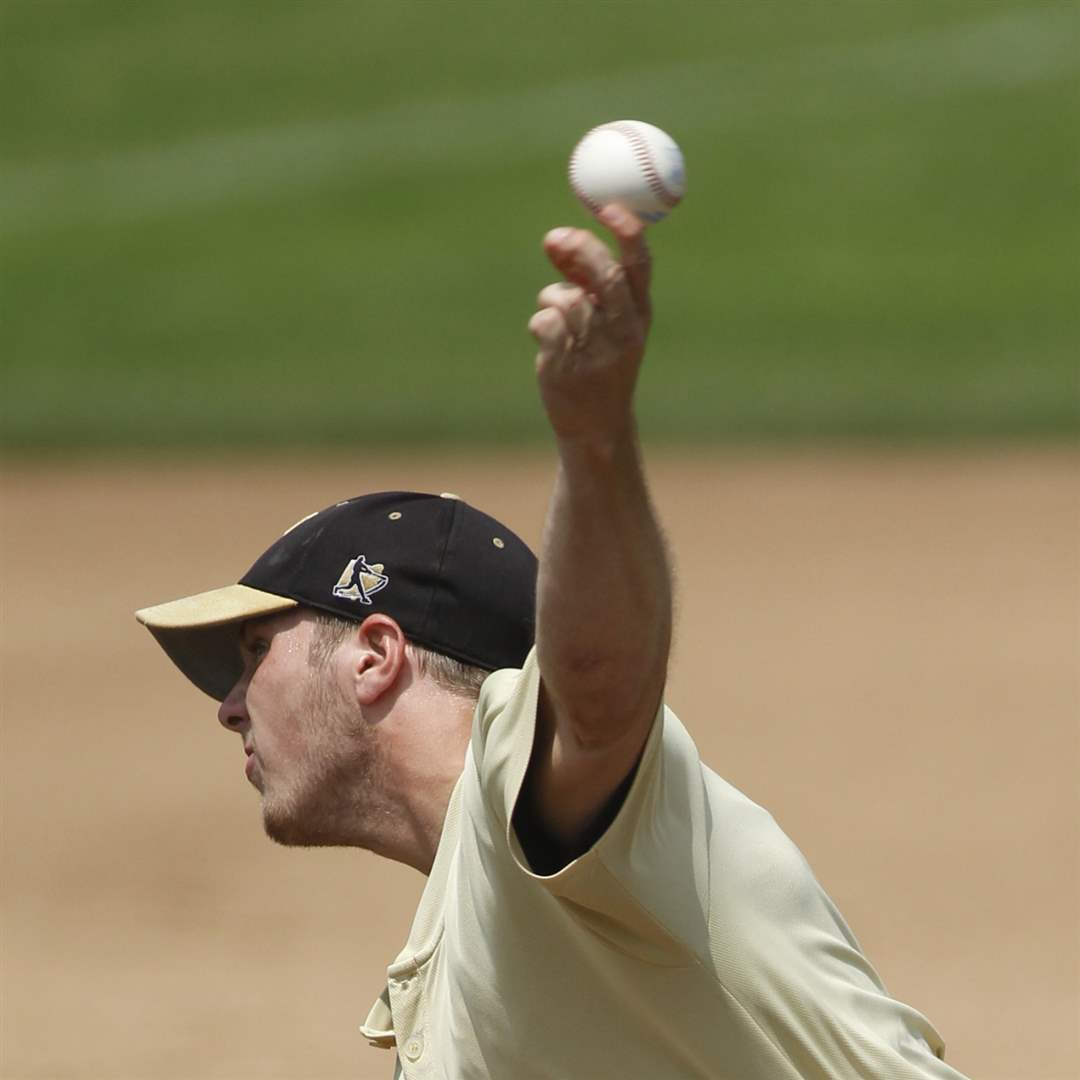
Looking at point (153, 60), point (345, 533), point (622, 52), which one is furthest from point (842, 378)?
point (345, 533)

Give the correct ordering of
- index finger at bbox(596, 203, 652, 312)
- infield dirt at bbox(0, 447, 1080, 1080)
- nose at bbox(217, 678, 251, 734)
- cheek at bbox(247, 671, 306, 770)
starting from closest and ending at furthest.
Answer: index finger at bbox(596, 203, 652, 312)
cheek at bbox(247, 671, 306, 770)
nose at bbox(217, 678, 251, 734)
infield dirt at bbox(0, 447, 1080, 1080)

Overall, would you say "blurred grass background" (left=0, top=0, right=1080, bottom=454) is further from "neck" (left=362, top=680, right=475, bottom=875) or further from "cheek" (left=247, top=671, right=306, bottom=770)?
"neck" (left=362, top=680, right=475, bottom=875)

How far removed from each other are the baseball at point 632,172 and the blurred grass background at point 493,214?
10.3 meters

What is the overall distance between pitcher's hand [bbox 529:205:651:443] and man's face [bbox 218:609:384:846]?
843 mm

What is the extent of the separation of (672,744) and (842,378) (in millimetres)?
11714

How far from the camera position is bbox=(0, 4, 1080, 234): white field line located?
18.1 meters

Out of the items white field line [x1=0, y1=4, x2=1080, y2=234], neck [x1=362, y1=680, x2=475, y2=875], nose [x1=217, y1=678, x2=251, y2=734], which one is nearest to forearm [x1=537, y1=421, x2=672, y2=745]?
neck [x1=362, y1=680, x2=475, y2=875]

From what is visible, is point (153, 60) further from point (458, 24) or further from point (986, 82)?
point (986, 82)

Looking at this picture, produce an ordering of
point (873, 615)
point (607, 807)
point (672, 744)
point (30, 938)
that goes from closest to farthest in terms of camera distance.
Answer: point (607, 807) → point (672, 744) → point (30, 938) → point (873, 615)

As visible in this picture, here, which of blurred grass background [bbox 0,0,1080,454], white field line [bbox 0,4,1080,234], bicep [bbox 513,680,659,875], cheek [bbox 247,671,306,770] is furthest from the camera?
white field line [bbox 0,4,1080,234]

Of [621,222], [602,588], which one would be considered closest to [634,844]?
[602,588]

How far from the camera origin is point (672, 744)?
7.91 ft

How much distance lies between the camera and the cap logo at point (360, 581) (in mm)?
2854

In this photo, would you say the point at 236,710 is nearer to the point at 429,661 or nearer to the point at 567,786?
the point at 429,661
